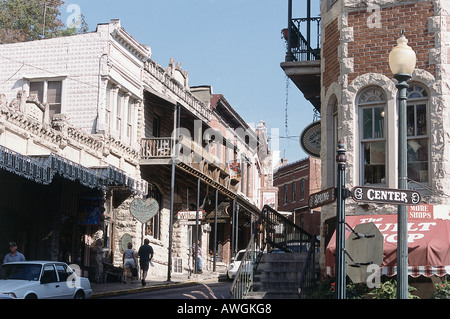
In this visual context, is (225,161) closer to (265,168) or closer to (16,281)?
(265,168)

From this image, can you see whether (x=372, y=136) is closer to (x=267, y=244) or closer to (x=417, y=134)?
(x=417, y=134)

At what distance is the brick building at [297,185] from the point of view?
63844 millimetres

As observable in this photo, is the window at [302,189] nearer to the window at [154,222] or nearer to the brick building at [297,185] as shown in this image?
the brick building at [297,185]

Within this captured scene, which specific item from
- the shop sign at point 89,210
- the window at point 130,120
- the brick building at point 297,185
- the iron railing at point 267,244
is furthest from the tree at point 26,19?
the iron railing at point 267,244

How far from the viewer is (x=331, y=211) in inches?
616

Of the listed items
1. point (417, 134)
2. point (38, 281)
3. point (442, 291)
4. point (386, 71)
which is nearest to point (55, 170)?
point (38, 281)

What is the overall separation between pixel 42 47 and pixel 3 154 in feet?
38.7

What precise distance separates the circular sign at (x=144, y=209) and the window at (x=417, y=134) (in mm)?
12602

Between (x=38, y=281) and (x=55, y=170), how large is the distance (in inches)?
211

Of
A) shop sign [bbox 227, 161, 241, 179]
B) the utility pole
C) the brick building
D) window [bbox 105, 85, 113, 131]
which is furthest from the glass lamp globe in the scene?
the brick building

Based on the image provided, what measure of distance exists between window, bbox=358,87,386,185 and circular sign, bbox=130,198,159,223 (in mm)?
11723

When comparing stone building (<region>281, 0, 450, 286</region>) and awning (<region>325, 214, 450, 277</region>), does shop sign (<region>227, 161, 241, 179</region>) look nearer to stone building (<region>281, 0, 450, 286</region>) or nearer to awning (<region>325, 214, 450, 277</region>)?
stone building (<region>281, 0, 450, 286</region>)

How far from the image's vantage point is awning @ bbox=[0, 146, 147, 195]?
18.1 metres

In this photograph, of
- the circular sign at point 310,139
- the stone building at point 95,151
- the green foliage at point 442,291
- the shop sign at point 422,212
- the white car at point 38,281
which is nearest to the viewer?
the green foliage at point 442,291
